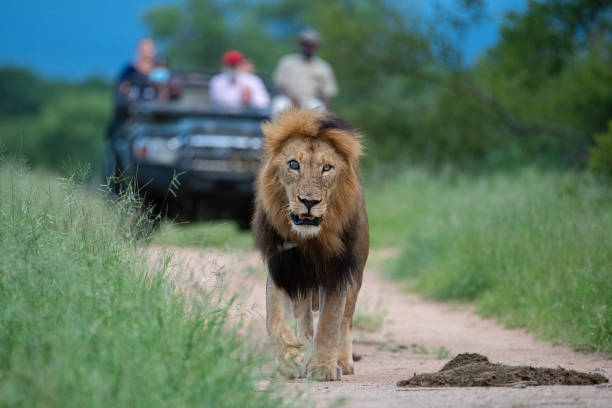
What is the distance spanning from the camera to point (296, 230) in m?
4.56

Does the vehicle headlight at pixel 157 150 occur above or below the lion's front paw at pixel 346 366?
above

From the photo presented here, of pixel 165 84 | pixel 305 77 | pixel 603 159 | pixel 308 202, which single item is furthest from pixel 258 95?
pixel 308 202

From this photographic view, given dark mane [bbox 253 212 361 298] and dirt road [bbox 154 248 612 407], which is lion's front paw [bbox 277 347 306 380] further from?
dark mane [bbox 253 212 361 298]

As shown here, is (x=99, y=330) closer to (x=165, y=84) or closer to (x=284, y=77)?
(x=165, y=84)

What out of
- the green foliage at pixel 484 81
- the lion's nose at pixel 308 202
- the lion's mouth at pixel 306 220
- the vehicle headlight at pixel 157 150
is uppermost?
the green foliage at pixel 484 81

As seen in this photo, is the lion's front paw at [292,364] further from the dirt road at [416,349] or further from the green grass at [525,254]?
the green grass at [525,254]

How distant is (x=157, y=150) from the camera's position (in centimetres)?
1056

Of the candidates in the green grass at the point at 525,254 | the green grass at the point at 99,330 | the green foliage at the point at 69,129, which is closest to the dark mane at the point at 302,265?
the green grass at the point at 99,330

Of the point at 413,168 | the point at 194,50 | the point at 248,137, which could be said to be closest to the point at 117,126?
the point at 248,137

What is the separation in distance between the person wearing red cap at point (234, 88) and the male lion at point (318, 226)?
23.2ft

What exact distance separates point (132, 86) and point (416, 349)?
23.5 ft

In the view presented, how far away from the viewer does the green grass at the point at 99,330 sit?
9.72 ft

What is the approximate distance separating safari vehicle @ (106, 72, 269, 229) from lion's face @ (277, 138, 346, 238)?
5.45 metres

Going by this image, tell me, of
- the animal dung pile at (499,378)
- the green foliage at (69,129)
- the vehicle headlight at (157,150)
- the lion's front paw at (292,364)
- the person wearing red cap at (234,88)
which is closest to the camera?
the animal dung pile at (499,378)
